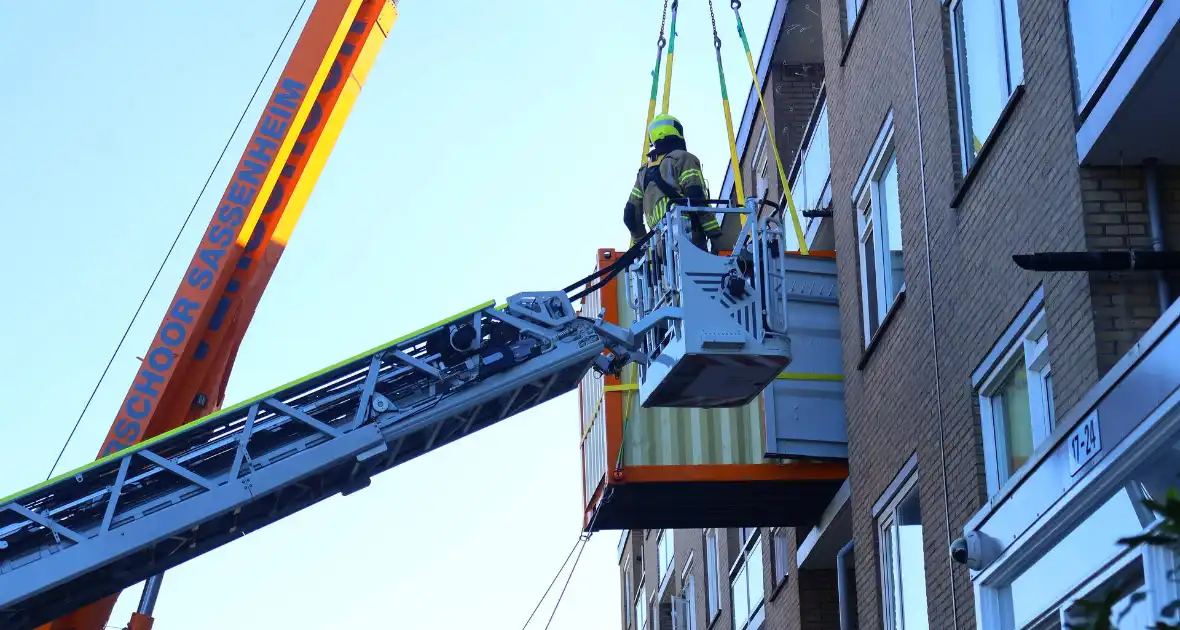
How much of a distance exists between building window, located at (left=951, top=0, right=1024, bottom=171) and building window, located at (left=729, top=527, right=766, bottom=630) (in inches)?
335

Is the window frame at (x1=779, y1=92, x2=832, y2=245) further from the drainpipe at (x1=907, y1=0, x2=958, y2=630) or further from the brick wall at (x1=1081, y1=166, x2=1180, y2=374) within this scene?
the brick wall at (x1=1081, y1=166, x2=1180, y2=374)

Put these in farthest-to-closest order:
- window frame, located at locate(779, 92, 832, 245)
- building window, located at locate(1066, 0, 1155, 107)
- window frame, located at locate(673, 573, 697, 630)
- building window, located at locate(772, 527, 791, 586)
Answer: window frame, located at locate(673, 573, 697, 630) → building window, located at locate(772, 527, 791, 586) → window frame, located at locate(779, 92, 832, 245) → building window, located at locate(1066, 0, 1155, 107)

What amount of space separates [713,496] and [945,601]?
14.9 feet

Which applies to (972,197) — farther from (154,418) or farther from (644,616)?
(644,616)

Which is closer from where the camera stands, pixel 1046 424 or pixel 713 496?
pixel 1046 424

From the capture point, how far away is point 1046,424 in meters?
10.3

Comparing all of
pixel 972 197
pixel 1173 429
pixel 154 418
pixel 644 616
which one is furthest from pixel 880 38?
pixel 644 616

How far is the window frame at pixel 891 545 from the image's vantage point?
1288cm

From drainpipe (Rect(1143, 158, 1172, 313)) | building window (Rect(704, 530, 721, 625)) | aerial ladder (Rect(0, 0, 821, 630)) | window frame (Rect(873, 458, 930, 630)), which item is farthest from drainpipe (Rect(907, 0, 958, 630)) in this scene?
building window (Rect(704, 530, 721, 625))

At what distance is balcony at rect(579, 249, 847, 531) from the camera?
15141 mm

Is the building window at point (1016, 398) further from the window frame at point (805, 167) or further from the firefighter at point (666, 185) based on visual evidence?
the window frame at point (805, 167)

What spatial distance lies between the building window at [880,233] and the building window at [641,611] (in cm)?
1597

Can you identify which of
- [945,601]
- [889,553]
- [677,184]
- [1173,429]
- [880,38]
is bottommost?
[1173,429]

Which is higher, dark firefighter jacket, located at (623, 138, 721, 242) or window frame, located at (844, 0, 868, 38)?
window frame, located at (844, 0, 868, 38)
